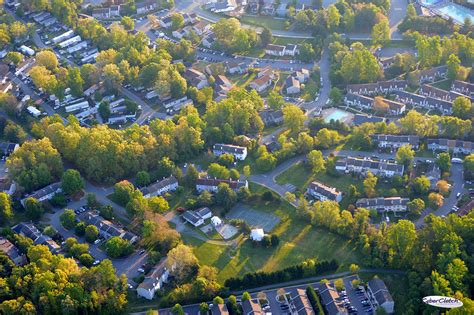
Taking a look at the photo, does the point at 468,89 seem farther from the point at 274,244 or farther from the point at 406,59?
the point at 274,244

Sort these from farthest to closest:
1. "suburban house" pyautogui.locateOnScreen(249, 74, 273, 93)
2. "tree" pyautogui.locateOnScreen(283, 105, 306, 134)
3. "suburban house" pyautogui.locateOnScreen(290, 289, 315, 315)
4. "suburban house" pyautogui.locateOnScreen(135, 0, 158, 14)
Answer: "suburban house" pyautogui.locateOnScreen(135, 0, 158, 14), "suburban house" pyautogui.locateOnScreen(249, 74, 273, 93), "tree" pyautogui.locateOnScreen(283, 105, 306, 134), "suburban house" pyautogui.locateOnScreen(290, 289, 315, 315)

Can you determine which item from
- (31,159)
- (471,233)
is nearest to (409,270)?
(471,233)

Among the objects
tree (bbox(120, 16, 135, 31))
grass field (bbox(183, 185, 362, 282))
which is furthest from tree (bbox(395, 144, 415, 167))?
tree (bbox(120, 16, 135, 31))

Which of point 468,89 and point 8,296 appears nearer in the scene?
point 8,296

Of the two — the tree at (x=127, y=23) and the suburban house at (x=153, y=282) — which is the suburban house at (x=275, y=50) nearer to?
the tree at (x=127, y=23)

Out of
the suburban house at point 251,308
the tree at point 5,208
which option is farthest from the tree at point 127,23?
the suburban house at point 251,308

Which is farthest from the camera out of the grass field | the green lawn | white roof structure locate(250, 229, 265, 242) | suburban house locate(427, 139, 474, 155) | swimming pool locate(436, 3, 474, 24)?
the green lawn

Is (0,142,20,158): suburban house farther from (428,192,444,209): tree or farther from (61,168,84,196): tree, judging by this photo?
(428,192,444,209): tree

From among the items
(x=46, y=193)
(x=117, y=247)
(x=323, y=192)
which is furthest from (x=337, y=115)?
(x=46, y=193)
